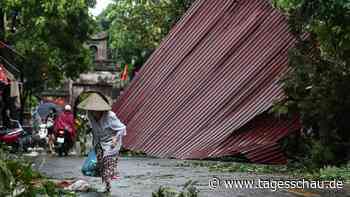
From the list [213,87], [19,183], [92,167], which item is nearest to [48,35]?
[213,87]

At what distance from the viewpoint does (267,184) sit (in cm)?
1002

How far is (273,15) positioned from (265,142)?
327 cm

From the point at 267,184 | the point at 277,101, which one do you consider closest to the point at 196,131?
the point at 277,101

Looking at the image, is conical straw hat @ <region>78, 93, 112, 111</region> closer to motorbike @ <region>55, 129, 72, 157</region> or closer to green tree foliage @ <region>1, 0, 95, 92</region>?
motorbike @ <region>55, 129, 72, 157</region>

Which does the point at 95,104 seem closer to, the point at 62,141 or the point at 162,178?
the point at 162,178

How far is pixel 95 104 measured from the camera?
30.0 ft

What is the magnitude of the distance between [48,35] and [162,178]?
15.0 m

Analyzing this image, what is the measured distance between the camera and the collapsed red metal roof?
16.5 meters

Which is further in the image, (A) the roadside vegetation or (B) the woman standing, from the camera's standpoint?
(B) the woman standing

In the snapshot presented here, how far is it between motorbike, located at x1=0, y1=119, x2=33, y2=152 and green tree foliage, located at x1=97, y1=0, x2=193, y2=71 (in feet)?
27.5

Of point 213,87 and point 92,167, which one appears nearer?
point 92,167

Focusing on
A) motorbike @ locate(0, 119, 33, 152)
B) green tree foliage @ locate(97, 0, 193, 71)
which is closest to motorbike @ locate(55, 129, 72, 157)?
motorbike @ locate(0, 119, 33, 152)

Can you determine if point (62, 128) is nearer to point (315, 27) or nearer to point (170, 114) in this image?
point (170, 114)

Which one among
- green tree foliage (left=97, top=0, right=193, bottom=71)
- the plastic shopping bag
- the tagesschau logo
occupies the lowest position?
the tagesschau logo
